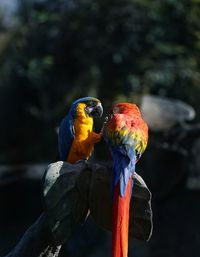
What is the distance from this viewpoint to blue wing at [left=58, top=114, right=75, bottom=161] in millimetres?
1408

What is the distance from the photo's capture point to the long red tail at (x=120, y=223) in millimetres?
1039

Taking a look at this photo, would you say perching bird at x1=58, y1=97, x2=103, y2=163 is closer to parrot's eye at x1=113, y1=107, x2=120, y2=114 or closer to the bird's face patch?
the bird's face patch

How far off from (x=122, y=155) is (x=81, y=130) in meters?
0.29

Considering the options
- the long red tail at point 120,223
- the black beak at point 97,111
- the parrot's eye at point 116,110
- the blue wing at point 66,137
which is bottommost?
the long red tail at point 120,223

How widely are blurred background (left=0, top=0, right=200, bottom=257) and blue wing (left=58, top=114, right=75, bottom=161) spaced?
191 cm

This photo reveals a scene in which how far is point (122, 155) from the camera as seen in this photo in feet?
3.70

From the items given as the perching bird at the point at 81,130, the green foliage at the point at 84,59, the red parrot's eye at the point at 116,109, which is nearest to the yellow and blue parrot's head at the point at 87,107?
the perching bird at the point at 81,130

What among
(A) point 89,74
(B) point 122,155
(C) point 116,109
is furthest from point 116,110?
(A) point 89,74

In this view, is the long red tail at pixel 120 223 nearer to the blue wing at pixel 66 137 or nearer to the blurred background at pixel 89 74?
the blue wing at pixel 66 137

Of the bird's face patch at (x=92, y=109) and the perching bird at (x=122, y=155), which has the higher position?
the bird's face patch at (x=92, y=109)

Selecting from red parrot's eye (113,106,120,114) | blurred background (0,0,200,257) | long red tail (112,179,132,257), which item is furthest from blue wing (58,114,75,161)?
blurred background (0,0,200,257)

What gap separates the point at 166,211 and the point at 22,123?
213 centimetres

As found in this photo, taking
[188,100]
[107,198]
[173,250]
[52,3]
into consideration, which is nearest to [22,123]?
[52,3]

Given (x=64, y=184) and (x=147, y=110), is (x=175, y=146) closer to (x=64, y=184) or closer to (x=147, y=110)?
(x=147, y=110)
